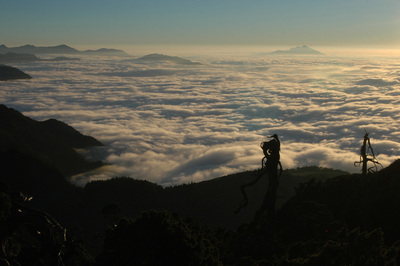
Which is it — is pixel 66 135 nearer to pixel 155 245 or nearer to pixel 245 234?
pixel 245 234

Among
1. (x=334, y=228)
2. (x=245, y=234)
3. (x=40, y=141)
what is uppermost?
(x=334, y=228)

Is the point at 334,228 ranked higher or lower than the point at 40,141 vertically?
higher

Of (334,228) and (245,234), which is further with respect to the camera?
(245,234)

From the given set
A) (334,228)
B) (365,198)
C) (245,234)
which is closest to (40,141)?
(245,234)

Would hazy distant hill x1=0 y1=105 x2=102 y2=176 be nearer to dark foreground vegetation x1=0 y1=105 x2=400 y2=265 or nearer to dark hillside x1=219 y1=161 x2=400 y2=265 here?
dark foreground vegetation x1=0 y1=105 x2=400 y2=265

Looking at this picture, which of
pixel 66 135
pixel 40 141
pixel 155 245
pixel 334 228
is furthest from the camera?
pixel 66 135

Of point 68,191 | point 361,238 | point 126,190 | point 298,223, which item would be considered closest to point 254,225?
point 298,223

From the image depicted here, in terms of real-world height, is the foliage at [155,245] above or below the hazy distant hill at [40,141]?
above

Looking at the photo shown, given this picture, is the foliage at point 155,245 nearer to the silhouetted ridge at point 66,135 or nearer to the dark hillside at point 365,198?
the dark hillside at point 365,198

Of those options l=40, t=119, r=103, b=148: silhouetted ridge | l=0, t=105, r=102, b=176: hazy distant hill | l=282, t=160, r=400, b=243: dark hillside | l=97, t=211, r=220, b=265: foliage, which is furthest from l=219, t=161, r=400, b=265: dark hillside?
l=40, t=119, r=103, b=148: silhouetted ridge

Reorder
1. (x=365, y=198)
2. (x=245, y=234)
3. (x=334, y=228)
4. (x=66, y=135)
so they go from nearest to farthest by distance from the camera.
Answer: (x=334, y=228) → (x=245, y=234) → (x=365, y=198) → (x=66, y=135)

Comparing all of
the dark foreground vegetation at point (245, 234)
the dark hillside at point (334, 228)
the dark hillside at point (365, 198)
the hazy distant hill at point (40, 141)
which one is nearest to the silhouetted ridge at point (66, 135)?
the hazy distant hill at point (40, 141)

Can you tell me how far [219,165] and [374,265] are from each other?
131 m

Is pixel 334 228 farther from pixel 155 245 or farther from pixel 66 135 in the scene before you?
pixel 66 135
